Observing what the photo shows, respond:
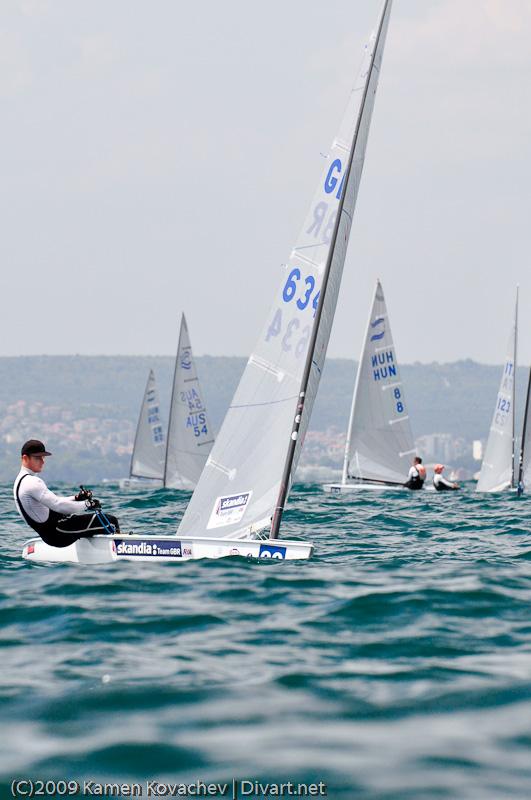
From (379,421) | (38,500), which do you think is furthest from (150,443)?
(38,500)

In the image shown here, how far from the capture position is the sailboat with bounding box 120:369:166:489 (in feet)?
159

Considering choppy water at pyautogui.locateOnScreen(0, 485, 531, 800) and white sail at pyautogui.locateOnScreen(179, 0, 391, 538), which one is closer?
choppy water at pyautogui.locateOnScreen(0, 485, 531, 800)

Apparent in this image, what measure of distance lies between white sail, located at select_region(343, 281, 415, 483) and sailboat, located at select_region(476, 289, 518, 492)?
2486mm

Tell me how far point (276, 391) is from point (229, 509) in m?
1.40

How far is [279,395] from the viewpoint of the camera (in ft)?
44.0

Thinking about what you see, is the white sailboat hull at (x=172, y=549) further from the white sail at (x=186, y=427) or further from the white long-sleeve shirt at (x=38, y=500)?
the white sail at (x=186, y=427)

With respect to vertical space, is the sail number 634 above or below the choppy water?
above

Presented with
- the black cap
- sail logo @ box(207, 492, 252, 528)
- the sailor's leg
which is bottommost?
the sailor's leg

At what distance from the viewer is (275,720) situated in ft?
20.1

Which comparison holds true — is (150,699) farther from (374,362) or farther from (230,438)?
(374,362)

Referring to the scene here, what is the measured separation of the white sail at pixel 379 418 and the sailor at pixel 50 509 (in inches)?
989

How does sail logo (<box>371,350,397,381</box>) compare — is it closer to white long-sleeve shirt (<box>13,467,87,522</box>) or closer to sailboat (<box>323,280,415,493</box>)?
sailboat (<box>323,280,415,493</box>)

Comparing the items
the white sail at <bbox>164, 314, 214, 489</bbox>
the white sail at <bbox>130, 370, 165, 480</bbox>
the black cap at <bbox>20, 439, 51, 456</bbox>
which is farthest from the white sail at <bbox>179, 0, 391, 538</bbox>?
the white sail at <bbox>130, 370, 165, 480</bbox>

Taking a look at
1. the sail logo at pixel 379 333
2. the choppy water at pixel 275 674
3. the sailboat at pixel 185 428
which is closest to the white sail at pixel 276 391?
the choppy water at pixel 275 674
